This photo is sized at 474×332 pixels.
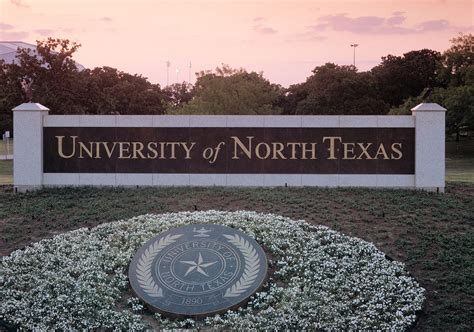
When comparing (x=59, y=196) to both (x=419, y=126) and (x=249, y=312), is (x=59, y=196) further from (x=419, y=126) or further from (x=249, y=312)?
(x=419, y=126)

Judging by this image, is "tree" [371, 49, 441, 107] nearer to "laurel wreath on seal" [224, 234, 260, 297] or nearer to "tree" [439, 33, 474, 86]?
"tree" [439, 33, 474, 86]

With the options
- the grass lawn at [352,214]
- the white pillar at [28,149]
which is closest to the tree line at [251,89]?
the white pillar at [28,149]

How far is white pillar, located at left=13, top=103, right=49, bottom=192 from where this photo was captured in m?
13.8

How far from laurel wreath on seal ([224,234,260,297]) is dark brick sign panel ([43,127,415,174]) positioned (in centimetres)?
472

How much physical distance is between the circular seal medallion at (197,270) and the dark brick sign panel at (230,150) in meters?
4.42

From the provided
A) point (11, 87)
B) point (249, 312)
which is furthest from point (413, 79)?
point (249, 312)

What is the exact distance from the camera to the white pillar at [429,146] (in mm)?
13555

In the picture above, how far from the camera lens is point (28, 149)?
1385 cm

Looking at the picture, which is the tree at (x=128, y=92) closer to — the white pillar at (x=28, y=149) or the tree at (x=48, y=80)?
the tree at (x=48, y=80)

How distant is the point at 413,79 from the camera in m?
48.5

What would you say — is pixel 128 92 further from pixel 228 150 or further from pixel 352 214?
pixel 352 214

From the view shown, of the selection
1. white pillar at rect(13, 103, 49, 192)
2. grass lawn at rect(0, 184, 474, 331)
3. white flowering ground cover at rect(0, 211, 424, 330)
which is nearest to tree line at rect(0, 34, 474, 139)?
white pillar at rect(13, 103, 49, 192)

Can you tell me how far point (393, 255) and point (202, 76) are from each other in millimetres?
24724

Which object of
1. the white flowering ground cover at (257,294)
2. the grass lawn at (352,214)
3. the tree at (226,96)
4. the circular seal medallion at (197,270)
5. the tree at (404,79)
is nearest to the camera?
the white flowering ground cover at (257,294)
